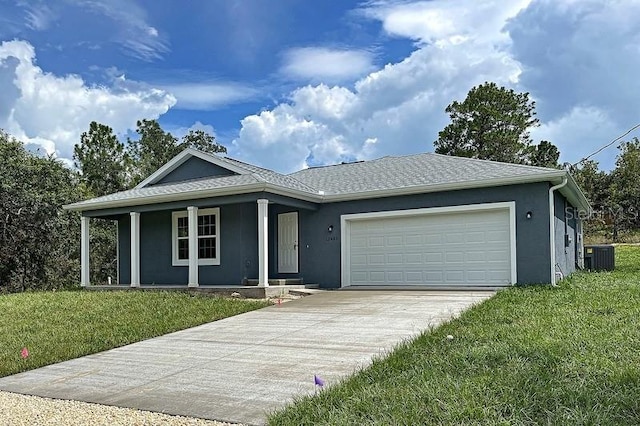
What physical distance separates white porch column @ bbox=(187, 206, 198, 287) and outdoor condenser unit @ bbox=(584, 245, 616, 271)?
40.8ft

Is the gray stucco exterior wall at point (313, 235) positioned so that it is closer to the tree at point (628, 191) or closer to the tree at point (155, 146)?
the tree at point (155, 146)

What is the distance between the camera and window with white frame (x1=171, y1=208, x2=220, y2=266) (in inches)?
589

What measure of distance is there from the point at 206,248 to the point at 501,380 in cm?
1175

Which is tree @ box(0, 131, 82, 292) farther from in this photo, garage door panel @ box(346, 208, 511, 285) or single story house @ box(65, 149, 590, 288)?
garage door panel @ box(346, 208, 511, 285)

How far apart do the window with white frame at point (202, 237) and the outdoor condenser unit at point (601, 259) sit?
38.9 feet

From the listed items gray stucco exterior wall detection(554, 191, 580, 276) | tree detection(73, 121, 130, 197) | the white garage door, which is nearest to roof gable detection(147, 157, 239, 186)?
the white garage door

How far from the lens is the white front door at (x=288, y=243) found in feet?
50.1

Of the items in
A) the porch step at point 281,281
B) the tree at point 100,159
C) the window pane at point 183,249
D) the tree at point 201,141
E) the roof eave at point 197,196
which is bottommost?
the porch step at point 281,281

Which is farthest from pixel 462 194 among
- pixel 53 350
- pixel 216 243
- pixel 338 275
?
pixel 53 350

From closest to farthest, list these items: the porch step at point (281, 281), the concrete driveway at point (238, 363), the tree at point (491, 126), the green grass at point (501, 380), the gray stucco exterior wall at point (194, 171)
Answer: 1. the green grass at point (501, 380)
2. the concrete driveway at point (238, 363)
3. the porch step at point (281, 281)
4. the gray stucco exterior wall at point (194, 171)
5. the tree at point (491, 126)

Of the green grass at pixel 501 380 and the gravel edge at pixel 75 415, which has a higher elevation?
the green grass at pixel 501 380

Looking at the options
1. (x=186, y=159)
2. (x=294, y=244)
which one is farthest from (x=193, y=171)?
(x=294, y=244)

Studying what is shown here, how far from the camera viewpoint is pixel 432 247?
13555 mm

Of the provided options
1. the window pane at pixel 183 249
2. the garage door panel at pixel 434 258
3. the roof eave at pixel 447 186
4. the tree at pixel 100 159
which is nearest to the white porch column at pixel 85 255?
the window pane at pixel 183 249
